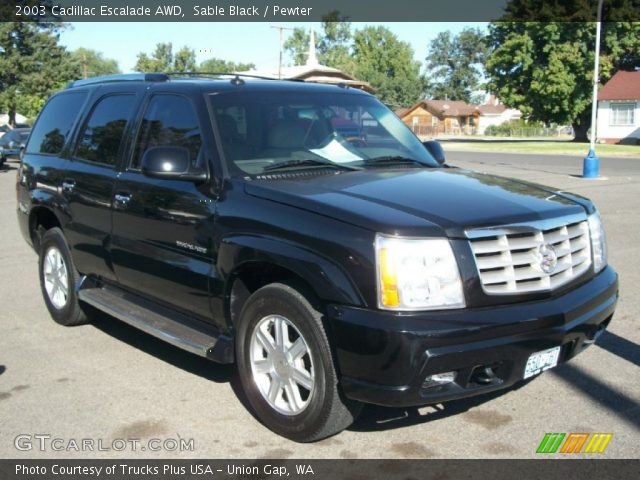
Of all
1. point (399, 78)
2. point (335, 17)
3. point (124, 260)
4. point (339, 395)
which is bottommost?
point (339, 395)

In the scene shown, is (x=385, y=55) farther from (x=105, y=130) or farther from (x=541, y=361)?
(x=541, y=361)

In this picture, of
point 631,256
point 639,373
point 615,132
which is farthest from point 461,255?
point 615,132

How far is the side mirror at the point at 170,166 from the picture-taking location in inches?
169

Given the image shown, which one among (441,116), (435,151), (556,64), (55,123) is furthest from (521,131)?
(55,123)

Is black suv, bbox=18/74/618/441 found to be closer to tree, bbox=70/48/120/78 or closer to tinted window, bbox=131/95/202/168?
tinted window, bbox=131/95/202/168

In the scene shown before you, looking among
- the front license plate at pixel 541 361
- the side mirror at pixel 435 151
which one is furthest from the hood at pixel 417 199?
the side mirror at pixel 435 151

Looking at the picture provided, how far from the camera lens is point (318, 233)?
3631 mm

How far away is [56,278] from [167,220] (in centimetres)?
218

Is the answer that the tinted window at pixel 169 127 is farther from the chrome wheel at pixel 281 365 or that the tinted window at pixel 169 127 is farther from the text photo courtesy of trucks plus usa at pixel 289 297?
the chrome wheel at pixel 281 365

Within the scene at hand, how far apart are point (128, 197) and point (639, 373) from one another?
12.1 ft

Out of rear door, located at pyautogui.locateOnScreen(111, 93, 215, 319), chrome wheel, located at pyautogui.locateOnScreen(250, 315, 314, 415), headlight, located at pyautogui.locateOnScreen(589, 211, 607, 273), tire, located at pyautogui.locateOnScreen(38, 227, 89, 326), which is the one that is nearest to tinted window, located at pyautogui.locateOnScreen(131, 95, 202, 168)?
rear door, located at pyautogui.locateOnScreen(111, 93, 215, 319)

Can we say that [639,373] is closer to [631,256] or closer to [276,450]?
[276,450]

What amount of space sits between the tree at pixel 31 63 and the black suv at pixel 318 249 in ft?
160

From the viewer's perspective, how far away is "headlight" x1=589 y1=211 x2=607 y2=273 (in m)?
4.29
